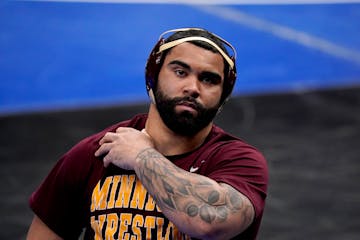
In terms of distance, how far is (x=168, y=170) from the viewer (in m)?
3.24

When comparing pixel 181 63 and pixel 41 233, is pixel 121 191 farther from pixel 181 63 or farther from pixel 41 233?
pixel 181 63

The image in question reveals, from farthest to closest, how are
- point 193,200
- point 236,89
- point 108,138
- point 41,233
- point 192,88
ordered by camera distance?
point 236,89 < point 41,233 < point 108,138 < point 192,88 < point 193,200

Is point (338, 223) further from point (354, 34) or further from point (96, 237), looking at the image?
point (354, 34)

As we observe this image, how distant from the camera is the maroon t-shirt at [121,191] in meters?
3.33

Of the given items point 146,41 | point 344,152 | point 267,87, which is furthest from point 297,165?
point 146,41

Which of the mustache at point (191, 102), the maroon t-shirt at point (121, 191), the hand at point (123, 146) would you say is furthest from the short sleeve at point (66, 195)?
the mustache at point (191, 102)

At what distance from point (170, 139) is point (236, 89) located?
519 centimetres

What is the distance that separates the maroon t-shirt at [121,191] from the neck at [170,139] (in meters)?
0.03

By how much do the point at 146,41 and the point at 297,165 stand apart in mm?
3272

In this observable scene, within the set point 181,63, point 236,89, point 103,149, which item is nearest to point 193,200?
point 103,149

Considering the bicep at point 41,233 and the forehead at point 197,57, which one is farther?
the bicep at point 41,233

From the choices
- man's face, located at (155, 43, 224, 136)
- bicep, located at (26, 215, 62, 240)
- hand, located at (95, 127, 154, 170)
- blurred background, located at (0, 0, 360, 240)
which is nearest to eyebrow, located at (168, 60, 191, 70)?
man's face, located at (155, 43, 224, 136)

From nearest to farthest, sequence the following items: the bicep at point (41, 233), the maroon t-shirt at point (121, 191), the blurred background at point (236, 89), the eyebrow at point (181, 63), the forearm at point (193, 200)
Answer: the forearm at point (193, 200)
the maroon t-shirt at point (121, 191)
the eyebrow at point (181, 63)
the bicep at point (41, 233)
the blurred background at point (236, 89)

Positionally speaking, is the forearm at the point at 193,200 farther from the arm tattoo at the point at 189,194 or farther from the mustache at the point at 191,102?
the mustache at the point at 191,102
